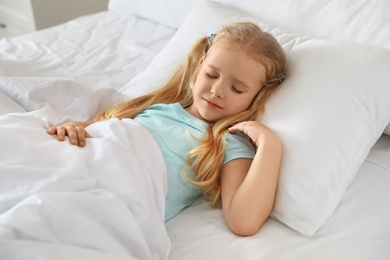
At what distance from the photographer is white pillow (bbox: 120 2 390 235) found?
797 millimetres

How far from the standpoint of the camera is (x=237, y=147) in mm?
891

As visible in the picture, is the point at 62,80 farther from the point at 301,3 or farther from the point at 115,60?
the point at 301,3

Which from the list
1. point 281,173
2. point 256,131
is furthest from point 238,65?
point 281,173

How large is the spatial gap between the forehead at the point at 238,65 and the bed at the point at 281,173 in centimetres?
7

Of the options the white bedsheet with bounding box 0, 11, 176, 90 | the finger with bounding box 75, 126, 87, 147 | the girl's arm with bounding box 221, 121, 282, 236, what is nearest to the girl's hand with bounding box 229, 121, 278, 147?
the girl's arm with bounding box 221, 121, 282, 236

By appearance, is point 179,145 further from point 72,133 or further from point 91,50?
point 91,50

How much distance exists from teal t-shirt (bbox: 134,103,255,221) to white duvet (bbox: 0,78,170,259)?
4 cm

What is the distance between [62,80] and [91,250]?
70cm

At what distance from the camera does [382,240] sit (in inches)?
29.9

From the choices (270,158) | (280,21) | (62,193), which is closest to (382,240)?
(270,158)

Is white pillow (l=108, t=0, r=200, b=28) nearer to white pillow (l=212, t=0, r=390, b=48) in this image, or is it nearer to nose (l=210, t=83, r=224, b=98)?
white pillow (l=212, t=0, r=390, b=48)

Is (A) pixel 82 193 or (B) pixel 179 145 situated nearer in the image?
(A) pixel 82 193

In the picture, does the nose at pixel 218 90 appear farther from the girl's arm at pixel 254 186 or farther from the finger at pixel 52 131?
the finger at pixel 52 131

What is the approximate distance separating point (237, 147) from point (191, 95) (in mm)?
297
